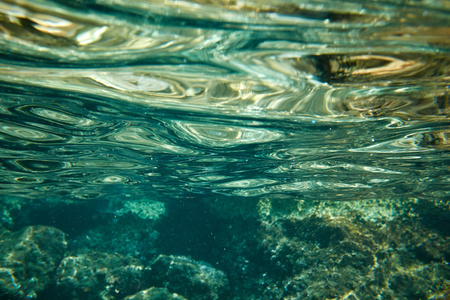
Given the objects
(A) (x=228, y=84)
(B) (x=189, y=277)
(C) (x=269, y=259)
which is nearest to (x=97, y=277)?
(B) (x=189, y=277)

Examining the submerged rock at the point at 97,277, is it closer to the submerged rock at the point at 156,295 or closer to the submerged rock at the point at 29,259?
the submerged rock at the point at 29,259

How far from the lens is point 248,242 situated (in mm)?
17188

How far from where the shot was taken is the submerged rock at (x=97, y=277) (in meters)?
14.9

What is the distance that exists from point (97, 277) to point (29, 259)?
4494mm

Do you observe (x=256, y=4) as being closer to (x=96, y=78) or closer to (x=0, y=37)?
(x=96, y=78)

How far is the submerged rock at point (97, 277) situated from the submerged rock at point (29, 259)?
1.12 meters

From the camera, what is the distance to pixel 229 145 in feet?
31.6

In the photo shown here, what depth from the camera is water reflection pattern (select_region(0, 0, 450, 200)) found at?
13.2 ft

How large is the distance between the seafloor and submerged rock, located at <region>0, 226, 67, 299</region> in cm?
5

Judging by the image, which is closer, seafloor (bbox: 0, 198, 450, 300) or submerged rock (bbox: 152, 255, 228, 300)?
seafloor (bbox: 0, 198, 450, 300)

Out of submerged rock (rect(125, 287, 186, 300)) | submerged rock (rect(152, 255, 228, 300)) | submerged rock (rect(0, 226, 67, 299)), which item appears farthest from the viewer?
submerged rock (rect(152, 255, 228, 300))

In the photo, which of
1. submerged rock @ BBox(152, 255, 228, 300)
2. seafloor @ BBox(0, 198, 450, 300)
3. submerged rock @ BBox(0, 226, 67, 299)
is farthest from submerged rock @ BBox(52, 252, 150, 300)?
submerged rock @ BBox(152, 255, 228, 300)

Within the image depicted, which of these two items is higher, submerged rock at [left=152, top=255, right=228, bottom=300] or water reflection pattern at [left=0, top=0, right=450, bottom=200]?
water reflection pattern at [left=0, top=0, right=450, bottom=200]

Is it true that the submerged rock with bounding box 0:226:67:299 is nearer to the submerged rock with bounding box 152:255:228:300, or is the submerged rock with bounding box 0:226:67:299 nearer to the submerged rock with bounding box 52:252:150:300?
the submerged rock with bounding box 52:252:150:300
